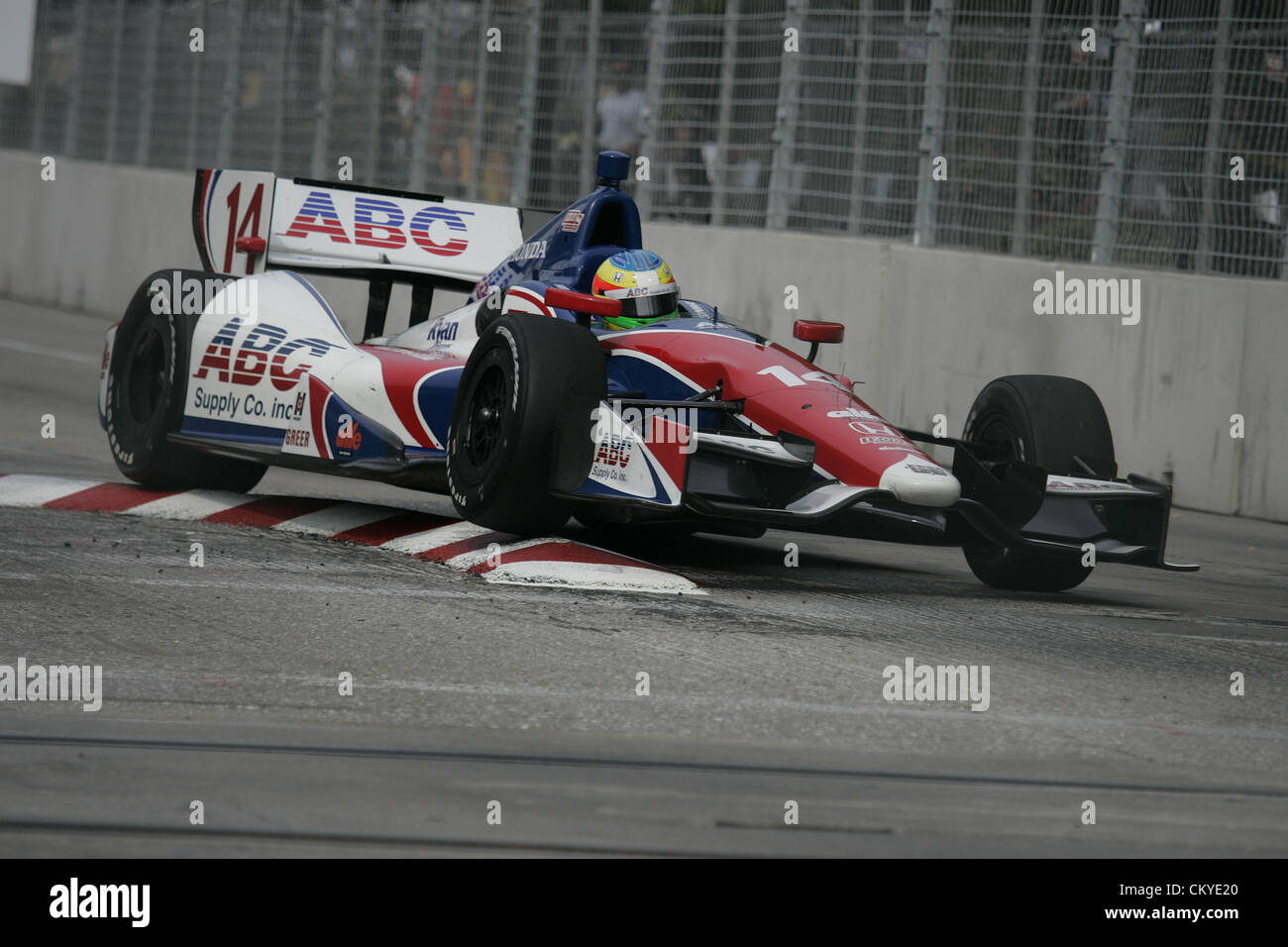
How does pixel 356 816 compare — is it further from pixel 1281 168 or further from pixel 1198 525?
pixel 1281 168

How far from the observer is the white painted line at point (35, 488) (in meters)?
8.70

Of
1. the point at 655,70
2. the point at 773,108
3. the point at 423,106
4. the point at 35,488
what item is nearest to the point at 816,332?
the point at 35,488

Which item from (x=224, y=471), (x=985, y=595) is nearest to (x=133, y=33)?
(x=224, y=471)

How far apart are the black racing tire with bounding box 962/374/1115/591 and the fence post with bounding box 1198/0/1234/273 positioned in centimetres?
369

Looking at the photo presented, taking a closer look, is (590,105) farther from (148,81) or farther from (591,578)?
(591,578)

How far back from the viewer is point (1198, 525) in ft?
34.5

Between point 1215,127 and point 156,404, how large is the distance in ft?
19.7

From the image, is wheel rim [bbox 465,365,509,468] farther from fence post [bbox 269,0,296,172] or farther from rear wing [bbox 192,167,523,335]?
fence post [bbox 269,0,296,172]

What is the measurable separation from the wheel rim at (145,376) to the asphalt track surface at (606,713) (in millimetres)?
1138

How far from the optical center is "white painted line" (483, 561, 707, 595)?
7078 mm

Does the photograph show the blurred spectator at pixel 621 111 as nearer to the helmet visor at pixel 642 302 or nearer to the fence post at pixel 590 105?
the fence post at pixel 590 105

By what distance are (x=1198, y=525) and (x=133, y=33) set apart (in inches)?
558

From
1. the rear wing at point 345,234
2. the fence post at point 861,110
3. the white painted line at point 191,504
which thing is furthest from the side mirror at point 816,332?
the fence post at point 861,110

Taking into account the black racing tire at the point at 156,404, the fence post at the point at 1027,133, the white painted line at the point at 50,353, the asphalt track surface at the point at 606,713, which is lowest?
the asphalt track surface at the point at 606,713
